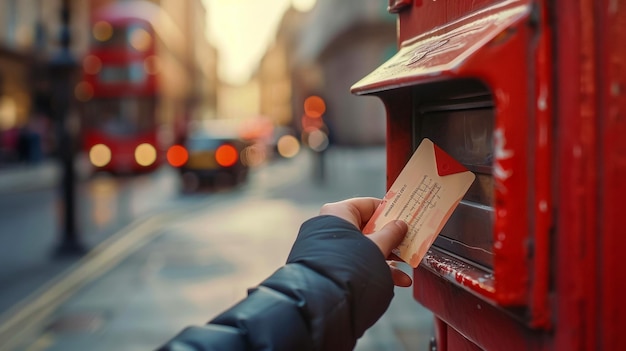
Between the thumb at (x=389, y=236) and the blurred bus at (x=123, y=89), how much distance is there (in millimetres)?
19303

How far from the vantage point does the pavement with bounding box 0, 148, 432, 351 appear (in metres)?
5.46

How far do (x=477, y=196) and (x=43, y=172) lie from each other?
92.9 ft

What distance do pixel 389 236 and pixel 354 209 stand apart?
0.15 m

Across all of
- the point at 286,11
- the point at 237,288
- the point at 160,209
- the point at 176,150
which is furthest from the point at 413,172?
the point at 286,11

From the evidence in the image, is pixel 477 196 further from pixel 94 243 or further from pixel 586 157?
pixel 94 243

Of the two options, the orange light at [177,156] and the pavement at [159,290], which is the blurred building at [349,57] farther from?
the pavement at [159,290]

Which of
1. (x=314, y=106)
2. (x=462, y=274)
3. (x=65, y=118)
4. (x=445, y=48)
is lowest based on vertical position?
(x=462, y=274)

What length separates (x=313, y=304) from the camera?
1.27 m

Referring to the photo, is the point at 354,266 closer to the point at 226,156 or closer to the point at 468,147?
the point at 468,147

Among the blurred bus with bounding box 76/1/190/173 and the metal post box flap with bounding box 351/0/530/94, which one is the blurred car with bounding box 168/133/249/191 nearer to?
the blurred bus with bounding box 76/1/190/173

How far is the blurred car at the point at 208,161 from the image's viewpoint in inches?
763

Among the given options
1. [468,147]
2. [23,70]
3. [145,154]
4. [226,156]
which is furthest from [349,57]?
[468,147]

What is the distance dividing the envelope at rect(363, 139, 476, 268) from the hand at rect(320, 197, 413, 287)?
29 mm

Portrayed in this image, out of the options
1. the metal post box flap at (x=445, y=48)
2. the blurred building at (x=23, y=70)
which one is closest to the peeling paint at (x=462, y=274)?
the metal post box flap at (x=445, y=48)
